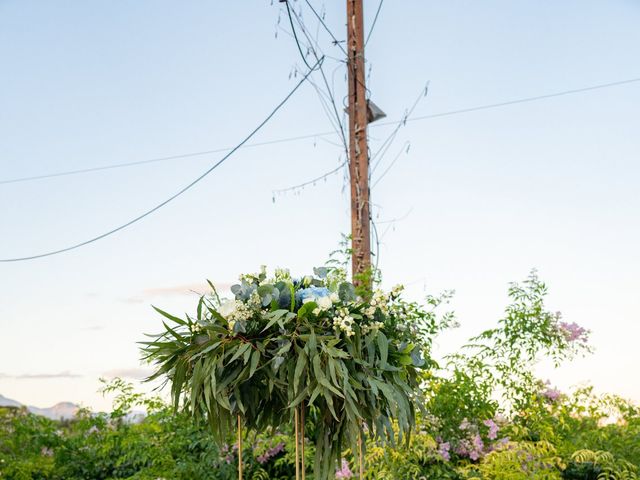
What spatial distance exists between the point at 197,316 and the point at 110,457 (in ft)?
14.0

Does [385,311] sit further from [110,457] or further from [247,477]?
[110,457]

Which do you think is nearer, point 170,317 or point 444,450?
point 170,317

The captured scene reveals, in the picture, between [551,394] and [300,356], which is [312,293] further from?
[551,394]

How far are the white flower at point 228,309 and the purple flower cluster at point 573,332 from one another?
3.75 m

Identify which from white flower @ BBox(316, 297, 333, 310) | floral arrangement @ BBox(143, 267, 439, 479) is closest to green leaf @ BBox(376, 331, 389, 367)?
floral arrangement @ BBox(143, 267, 439, 479)

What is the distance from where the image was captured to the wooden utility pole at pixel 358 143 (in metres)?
5.77

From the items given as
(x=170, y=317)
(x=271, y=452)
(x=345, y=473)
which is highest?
(x=170, y=317)

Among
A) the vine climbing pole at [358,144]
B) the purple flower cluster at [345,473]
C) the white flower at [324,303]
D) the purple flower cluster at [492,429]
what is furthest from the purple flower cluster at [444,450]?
the white flower at [324,303]

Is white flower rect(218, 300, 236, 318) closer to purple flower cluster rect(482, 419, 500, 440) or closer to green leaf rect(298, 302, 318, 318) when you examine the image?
green leaf rect(298, 302, 318, 318)

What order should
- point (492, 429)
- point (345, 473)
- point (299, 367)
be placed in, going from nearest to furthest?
point (299, 367) < point (345, 473) < point (492, 429)

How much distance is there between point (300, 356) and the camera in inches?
104

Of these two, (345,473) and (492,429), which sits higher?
(492,429)

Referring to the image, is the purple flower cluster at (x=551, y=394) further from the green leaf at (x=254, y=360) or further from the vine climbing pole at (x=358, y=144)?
the green leaf at (x=254, y=360)

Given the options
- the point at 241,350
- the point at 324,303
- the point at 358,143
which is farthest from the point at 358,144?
the point at 241,350
